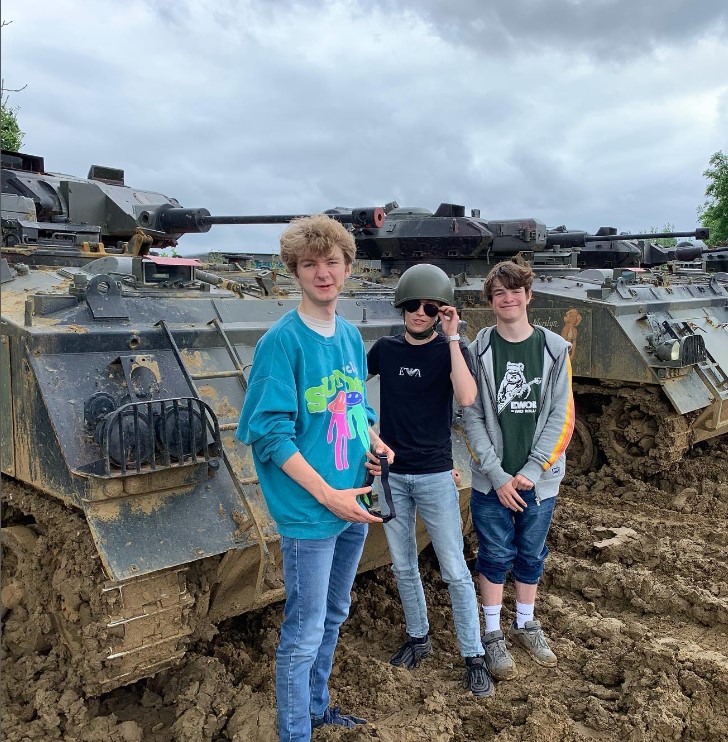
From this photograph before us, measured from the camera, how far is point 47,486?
11.2 ft

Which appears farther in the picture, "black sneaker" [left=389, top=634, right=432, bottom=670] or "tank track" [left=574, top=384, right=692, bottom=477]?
"tank track" [left=574, top=384, right=692, bottom=477]

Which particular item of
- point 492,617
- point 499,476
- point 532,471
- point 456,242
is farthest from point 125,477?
point 456,242

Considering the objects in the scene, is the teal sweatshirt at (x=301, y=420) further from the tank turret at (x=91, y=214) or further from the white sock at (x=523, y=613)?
the tank turret at (x=91, y=214)

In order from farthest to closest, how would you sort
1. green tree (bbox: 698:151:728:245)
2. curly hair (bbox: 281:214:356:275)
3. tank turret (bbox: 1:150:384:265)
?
green tree (bbox: 698:151:728:245)
tank turret (bbox: 1:150:384:265)
curly hair (bbox: 281:214:356:275)

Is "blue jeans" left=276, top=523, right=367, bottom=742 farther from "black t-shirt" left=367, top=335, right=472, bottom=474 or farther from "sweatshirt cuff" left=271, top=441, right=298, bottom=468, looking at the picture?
"black t-shirt" left=367, top=335, right=472, bottom=474

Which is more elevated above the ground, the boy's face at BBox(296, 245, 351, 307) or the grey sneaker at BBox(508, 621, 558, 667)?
the boy's face at BBox(296, 245, 351, 307)

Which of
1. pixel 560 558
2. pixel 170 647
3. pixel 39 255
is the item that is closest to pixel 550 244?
pixel 560 558

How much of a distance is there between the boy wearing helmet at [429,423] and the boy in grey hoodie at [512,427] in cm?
17

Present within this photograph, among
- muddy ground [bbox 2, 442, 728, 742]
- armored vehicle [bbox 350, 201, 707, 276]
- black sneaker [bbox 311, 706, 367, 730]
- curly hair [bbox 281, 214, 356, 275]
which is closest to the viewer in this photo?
curly hair [bbox 281, 214, 356, 275]

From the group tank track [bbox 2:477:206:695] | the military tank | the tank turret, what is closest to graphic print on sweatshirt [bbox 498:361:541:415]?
the military tank

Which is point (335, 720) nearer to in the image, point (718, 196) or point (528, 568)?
point (528, 568)

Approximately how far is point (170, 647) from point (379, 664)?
113 centimetres

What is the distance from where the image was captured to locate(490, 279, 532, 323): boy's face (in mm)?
3796

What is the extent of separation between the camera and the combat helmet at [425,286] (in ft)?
11.7
